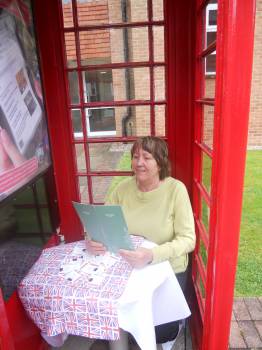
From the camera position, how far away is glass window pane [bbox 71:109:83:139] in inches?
88.1

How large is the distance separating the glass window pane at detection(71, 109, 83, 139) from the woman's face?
0.59 m

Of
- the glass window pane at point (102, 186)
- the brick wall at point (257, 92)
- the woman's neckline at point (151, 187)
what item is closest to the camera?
the woman's neckline at point (151, 187)

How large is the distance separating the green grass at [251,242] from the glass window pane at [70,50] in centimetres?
260

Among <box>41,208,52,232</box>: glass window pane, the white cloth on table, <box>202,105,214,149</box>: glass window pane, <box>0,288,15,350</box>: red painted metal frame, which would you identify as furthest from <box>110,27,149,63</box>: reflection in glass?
<box>0,288,15,350</box>: red painted metal frame

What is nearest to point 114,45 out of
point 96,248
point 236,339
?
point 96,248

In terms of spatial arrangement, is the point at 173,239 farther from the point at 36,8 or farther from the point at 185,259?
the point at 36,8

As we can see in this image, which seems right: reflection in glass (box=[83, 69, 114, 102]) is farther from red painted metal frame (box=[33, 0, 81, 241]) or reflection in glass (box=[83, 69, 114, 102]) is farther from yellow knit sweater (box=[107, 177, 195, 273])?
yellow knit sweater (box=[107, 177, 195, 273])

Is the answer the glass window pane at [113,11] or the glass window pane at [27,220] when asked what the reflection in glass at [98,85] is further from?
the glass window pane at [27,220]

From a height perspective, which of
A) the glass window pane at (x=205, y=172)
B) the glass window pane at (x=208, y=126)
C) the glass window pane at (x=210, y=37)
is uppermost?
the glass window pane at (x=210, y=37)

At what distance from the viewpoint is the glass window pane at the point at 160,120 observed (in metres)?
2.15

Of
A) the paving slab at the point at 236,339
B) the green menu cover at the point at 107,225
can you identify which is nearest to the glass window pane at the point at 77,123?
the green menu cover at the point at 107,225

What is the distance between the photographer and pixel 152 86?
2.09 m

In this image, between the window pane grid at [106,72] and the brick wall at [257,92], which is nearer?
the window pane grid at [106,72]

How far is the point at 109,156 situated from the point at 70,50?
2.72 feet
